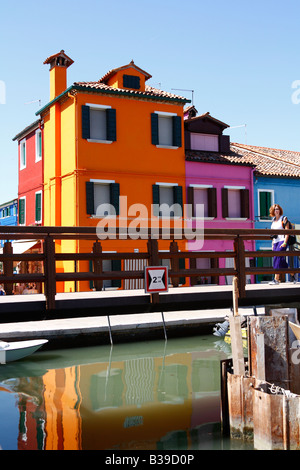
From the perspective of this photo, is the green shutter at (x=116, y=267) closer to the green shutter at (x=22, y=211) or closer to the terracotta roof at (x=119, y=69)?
the green shutter at (x=22, y=211)

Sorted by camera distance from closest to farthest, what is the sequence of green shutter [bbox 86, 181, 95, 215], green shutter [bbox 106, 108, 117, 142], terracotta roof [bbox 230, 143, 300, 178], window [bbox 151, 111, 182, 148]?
green shutter [bbox 86, 181, 95, 215]
green shutter [bbox 106, 108, 117, 142]
window [bbox 151, 111, 182, 148]
terracotta roof [bbox 230, 143, 300, 178]

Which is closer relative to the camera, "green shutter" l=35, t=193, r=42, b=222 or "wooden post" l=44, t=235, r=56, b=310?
"wooden post" l=44, t=235, r=56, b=310

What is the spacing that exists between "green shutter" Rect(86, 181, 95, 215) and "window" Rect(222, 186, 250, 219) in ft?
22.8

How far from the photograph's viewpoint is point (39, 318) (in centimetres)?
773

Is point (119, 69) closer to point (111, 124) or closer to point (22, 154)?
point (111, 124)

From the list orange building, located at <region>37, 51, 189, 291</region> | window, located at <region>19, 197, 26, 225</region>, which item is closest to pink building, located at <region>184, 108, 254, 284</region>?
orange building, located at <region>37, 51, 189, 291</region>

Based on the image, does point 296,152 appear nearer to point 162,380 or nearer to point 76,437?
point 162,380

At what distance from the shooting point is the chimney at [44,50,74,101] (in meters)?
24.8

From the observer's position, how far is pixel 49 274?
7.67 meters

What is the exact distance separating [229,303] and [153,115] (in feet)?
55.2

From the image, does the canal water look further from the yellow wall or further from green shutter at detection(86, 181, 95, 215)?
green shutter at detection(86, 181, 95, 215)

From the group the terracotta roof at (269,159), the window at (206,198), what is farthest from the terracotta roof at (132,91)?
the terracotta roof at (269,159)

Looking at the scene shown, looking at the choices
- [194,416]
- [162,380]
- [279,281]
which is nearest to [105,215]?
[162,380]
